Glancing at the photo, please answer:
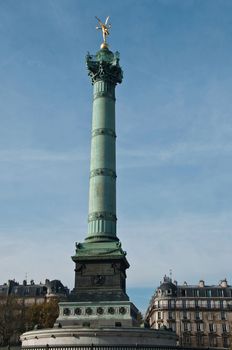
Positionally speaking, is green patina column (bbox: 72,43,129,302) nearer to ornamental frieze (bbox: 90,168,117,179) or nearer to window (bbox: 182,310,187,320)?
ornamental frieze (bbox: 90,168,117,179)

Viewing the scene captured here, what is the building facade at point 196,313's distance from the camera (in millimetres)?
80562

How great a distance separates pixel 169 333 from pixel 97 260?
8.70 metres

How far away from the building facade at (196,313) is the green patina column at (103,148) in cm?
4361

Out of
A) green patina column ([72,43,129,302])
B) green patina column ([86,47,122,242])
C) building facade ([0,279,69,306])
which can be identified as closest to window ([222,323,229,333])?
building facade ([0,279,69,306])

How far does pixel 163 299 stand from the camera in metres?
85.1

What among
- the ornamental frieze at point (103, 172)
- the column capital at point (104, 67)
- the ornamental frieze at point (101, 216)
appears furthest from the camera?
the column capital at point (104, 67)

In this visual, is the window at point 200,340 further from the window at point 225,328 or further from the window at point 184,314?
the window at point 225,328

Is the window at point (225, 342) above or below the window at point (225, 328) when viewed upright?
below

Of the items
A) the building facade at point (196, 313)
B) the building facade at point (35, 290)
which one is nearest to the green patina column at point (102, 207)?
the building facade at point (196, 313)

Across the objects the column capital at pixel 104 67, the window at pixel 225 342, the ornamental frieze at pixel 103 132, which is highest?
the column capital at pixel 104 67

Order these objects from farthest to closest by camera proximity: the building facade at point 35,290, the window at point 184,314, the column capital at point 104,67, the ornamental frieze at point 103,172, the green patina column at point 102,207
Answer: the building facade at point 35,290 < the window at point 184,314 < the column capital at point 104,67 < the ornamental frieze at point 103,172 < the green patina column at point 102,207

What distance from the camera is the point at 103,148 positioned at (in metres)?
44.2

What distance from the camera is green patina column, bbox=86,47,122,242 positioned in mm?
42031

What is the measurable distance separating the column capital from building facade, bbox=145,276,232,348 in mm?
48565
